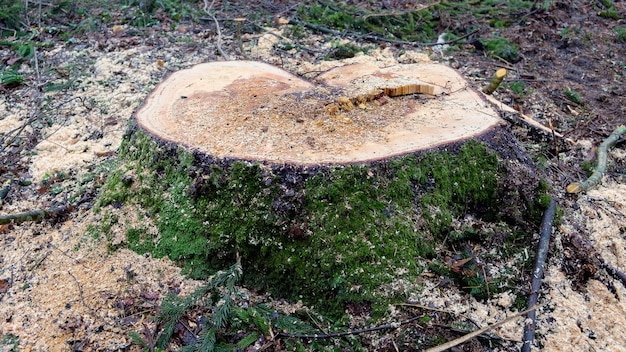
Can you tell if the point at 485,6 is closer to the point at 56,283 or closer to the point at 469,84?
the point at 469,84

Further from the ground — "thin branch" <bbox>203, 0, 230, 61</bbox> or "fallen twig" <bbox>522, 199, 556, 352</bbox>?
"fallen twig" <bbox>522, 199, 556, 352</bbox>

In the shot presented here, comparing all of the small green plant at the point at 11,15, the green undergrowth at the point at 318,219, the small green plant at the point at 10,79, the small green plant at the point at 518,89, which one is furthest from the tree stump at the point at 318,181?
the small green plant at the point at 11,15

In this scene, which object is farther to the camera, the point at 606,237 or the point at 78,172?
the point at 78,172

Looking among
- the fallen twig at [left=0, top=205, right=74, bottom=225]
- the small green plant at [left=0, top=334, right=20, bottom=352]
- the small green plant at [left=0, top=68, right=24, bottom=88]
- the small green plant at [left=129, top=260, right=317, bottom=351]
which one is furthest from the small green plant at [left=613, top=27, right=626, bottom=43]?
the small green plant at [left=0, top=68, right=24, bottom=88]

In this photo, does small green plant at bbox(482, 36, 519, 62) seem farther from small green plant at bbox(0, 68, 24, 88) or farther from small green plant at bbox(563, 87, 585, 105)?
small green plant at bbox(0, 68, 24, 88)

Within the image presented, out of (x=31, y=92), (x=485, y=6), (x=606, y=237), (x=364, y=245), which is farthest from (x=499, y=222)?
(x=485, y=6)

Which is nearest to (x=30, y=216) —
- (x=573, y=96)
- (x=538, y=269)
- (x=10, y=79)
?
(x=10, y=79)

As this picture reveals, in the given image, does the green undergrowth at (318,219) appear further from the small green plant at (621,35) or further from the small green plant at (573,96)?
the small green plant at (621,35)
